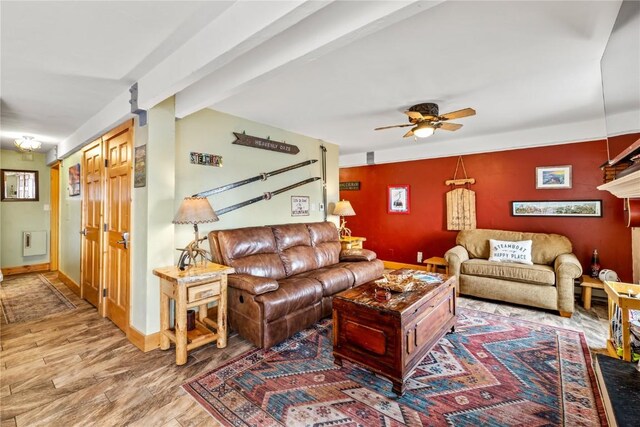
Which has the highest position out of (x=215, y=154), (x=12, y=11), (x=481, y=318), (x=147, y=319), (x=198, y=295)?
(x=12, y=11)

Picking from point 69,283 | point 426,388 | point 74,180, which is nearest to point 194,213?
point 426,388

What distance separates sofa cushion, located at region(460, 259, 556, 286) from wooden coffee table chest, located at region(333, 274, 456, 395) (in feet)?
5.77

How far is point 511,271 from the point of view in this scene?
144 inches

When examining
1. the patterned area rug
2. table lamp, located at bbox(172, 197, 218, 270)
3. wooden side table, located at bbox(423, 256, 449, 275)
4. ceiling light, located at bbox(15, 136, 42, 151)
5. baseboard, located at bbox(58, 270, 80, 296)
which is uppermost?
ceiling light, located at bbox(15, 136, 42, 151)

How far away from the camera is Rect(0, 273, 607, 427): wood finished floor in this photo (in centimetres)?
176

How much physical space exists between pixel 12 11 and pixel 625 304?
4.07m

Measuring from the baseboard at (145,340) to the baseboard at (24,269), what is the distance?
14.3 ft

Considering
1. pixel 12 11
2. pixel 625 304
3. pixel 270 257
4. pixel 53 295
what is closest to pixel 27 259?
pixel 53 295

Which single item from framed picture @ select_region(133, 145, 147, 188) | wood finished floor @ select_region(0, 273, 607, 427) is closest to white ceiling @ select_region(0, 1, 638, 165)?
framed picture @ select_region(133, 145, 147, 188)

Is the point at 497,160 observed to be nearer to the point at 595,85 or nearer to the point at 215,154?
the point at 595,85

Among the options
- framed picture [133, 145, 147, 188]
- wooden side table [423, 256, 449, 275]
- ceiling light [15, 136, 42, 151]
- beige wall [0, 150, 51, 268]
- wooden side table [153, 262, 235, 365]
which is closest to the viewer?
wooden side table [153, 262, 235, 365]

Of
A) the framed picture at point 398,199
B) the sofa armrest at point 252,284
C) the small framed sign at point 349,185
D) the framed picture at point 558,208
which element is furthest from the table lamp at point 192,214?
the framed picture at point 558,208

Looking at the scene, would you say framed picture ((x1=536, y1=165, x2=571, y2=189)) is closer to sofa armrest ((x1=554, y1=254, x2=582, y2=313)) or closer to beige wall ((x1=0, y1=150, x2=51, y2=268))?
sofa armrest ((x1=554, y1=254, x2=582, y2=313))

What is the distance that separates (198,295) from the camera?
2398 millimetres
